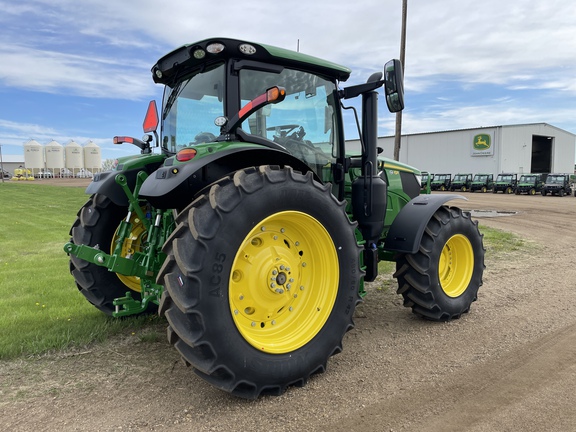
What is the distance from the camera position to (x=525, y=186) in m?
35.4

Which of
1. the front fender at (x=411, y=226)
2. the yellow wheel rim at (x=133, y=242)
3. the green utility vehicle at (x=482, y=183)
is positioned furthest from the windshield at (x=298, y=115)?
the green utility vehicle at (x=482, y=183)

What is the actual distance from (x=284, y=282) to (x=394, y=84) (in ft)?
6.33

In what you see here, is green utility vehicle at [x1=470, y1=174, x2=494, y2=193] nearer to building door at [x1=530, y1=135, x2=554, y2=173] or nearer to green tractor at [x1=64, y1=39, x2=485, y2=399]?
building door at [x1=530, y1=135, x2=554, y2=173]

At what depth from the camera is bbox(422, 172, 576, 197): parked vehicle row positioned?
3303 centimetres

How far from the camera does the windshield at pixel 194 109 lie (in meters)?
3.57

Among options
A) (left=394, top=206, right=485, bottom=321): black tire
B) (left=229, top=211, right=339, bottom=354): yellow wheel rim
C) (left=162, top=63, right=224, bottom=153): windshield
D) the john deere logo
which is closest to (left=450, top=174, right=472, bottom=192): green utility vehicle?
the john deere logo

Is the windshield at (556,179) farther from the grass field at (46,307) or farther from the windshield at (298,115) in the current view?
the windshield at (298,115)

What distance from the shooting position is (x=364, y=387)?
3178mm

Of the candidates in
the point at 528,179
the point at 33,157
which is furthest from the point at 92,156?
the point at 528,179

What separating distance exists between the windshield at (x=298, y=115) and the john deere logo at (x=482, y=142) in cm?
4790

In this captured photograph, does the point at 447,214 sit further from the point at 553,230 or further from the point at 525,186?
the point at 525,186

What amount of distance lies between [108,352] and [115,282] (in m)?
0.75

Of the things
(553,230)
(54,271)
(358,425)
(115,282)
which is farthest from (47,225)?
(553,230)

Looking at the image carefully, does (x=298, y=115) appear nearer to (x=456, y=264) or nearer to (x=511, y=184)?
(x=456, y=264)
